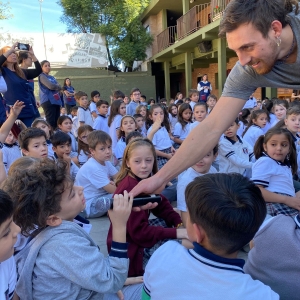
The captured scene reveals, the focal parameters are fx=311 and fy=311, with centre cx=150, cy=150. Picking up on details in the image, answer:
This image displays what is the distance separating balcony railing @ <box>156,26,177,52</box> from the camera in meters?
18.0

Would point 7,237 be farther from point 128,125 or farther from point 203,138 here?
point 128,125

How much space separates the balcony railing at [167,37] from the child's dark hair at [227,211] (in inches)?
688

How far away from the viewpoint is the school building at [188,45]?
41.9 ft

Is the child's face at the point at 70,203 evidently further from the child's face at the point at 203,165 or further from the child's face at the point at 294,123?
the child's face at the point at 294,123

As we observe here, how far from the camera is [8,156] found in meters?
3.89

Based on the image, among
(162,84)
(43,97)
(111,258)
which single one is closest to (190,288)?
(111,258)

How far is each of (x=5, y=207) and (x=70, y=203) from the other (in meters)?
0.38

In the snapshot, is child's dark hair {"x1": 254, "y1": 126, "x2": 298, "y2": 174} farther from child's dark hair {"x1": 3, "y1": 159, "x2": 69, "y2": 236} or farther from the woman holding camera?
the woman holding camera

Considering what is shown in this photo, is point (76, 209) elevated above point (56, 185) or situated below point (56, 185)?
below

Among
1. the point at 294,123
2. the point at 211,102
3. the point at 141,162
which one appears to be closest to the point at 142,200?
the point at 141,162

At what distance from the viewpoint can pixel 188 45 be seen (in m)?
15.9

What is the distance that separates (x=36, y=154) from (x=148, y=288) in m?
2.56

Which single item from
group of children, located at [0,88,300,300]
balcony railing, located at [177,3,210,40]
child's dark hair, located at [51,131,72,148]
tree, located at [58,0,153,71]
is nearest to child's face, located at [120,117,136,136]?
child's dark hair, located at [51,131,72,148]

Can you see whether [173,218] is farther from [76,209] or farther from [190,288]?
[190,288]
